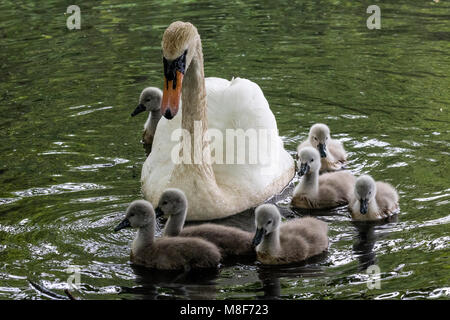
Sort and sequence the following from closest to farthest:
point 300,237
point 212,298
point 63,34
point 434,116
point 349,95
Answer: point 212,298 < point 300,237 < point 434,116 < point 349,95 < point 63,34

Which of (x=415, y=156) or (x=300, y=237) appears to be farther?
(x=415, y=156)

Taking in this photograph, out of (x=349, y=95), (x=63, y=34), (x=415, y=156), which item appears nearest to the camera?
(x=415, y=156)

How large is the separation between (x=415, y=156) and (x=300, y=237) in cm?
269

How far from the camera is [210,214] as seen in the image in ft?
27.5

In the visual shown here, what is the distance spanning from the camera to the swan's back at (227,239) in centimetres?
735

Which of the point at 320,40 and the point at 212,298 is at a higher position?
the point at 320,40

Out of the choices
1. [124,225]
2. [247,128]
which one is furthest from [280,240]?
[247,128]

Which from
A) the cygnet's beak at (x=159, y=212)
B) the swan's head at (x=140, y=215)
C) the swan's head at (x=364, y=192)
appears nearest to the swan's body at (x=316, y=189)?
the swan's head at (x=364, y=192)

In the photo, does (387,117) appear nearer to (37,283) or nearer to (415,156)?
(415,156)

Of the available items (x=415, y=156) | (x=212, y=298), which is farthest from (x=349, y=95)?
(x=212, y=298)

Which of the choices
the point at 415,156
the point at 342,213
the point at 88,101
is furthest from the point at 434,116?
the point at 88,101

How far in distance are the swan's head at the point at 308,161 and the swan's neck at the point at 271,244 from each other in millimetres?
1455

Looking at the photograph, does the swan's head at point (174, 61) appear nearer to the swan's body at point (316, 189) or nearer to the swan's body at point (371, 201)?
the swan's body at point (316, 189)

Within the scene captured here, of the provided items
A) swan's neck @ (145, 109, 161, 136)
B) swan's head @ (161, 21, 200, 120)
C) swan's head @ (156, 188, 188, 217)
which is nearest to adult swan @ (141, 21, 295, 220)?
swan's head @ (161, 21, 200, 120)
